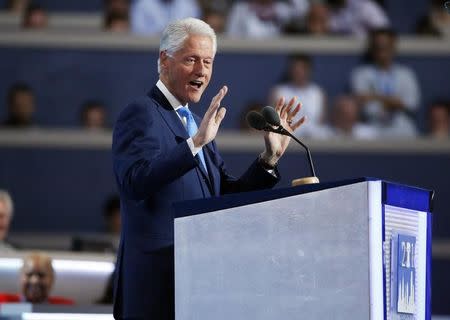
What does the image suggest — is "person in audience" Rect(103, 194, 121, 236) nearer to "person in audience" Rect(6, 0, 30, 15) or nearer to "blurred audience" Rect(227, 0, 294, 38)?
"blurred audience" Rect(227, 0, 294, 38)

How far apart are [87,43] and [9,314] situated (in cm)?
620

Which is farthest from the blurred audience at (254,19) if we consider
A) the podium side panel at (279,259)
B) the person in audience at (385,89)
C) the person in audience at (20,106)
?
the podium side panel at (279,259)

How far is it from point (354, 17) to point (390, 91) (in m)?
0.84

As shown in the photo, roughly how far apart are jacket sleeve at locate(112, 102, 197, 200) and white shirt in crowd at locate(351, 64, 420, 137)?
267 inches

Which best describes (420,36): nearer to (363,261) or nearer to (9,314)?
(9,314)

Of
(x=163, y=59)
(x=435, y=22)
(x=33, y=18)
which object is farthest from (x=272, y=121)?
(x=435, y=22)

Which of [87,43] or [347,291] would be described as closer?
[347,291]

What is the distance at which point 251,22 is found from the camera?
10.3 metres

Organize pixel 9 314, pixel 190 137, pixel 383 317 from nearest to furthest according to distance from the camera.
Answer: pixel 383 317
pixel 190 137
pixel 9 314

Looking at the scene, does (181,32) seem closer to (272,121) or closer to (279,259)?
(272,121)

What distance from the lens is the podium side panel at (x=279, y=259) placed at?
283 centimetres

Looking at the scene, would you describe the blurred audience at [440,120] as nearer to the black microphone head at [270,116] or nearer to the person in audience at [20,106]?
the person in audience at [20,106]

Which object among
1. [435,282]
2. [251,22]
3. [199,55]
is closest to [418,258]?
[199,55]

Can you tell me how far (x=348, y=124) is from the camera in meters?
9.86
